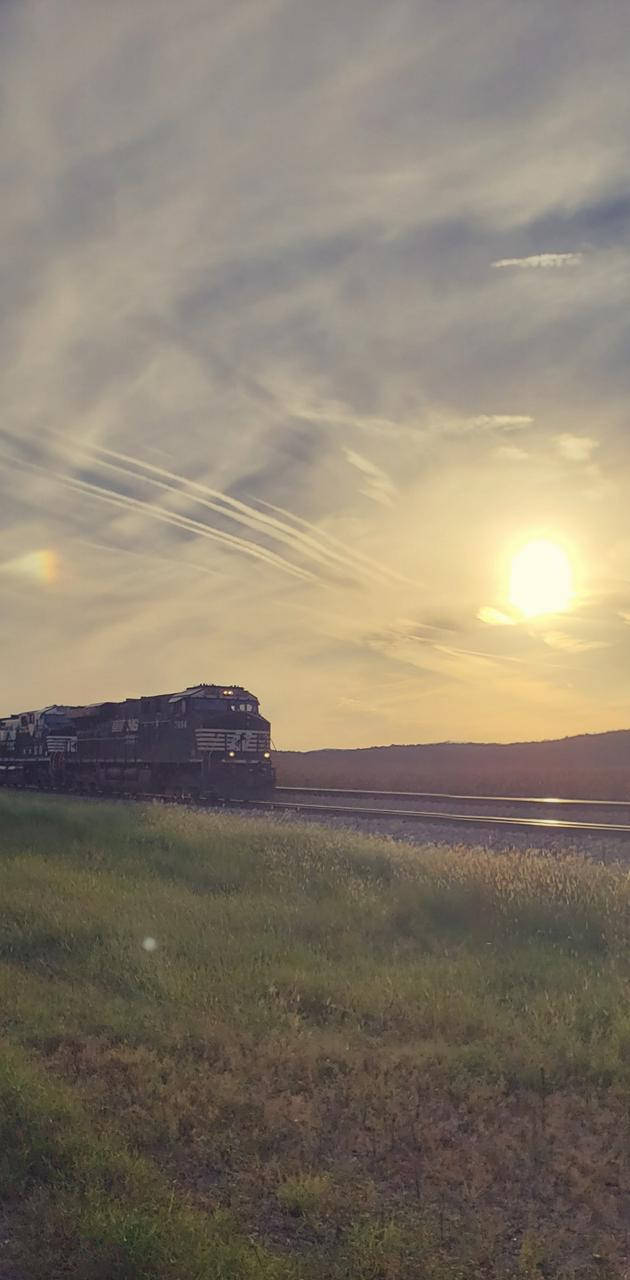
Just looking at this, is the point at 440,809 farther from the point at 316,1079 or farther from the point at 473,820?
the point at 316,1079

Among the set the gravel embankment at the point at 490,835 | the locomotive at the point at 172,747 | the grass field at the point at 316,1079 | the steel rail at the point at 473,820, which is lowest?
the grass field at the point at 316,1079

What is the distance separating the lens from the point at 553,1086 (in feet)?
29.5

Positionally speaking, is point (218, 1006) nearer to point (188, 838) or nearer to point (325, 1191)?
point (325, 1191)

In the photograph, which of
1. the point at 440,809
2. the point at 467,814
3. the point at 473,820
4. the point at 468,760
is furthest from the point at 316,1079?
the point at 468,760

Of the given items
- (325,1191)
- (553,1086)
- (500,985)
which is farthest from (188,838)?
(325,1191)

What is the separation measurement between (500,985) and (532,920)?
2898 mm

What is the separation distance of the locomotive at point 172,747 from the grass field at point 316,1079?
21.3 m

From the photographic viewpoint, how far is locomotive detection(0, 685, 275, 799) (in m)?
37.6

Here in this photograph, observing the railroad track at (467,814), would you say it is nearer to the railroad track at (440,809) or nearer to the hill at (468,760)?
the railroad track at (440,809)

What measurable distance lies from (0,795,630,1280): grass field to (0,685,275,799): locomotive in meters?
21.3

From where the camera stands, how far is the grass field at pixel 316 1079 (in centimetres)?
638

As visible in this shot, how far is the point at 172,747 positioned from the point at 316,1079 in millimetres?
30199

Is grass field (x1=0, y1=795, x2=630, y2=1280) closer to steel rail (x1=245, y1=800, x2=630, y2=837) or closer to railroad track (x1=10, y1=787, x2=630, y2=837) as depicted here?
steel rail (x1=245, y1=800, x2=630, y2=837)

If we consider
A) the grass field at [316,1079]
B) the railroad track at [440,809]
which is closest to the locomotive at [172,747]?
the railroad track at [440,809]
